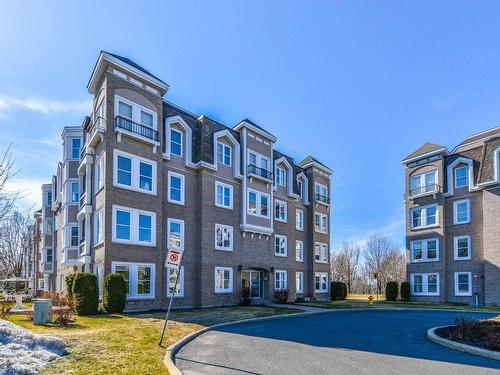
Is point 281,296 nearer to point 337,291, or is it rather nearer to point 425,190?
point 337,291

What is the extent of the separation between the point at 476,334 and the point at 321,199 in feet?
87.0

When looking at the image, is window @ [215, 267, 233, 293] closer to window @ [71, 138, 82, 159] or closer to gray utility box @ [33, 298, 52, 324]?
gray utility box @ [33, 298, 52, 324]

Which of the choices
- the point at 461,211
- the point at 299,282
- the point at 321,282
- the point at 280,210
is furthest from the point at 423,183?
the point at 299,282

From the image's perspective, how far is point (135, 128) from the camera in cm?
2188

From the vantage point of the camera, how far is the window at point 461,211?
3316 centimetres

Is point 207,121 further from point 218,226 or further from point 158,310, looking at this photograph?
point 158,310

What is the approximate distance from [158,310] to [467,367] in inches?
635

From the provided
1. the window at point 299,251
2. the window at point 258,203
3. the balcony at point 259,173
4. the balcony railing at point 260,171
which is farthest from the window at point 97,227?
the window at point 299,251

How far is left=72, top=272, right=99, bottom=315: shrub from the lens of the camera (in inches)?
703

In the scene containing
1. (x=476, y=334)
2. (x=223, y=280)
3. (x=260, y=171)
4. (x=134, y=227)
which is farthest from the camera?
(x=260, y=171)

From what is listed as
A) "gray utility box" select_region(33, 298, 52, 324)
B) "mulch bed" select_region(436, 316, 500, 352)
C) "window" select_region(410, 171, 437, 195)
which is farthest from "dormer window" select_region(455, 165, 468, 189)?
"gray utility box" select_region(33, 298, 52, 324)

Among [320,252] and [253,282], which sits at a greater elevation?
[320,252]

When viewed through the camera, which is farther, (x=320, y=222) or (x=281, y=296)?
(x=320, y=222)

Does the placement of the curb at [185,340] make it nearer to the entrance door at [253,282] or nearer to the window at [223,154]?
the entrance door at [253,282]
